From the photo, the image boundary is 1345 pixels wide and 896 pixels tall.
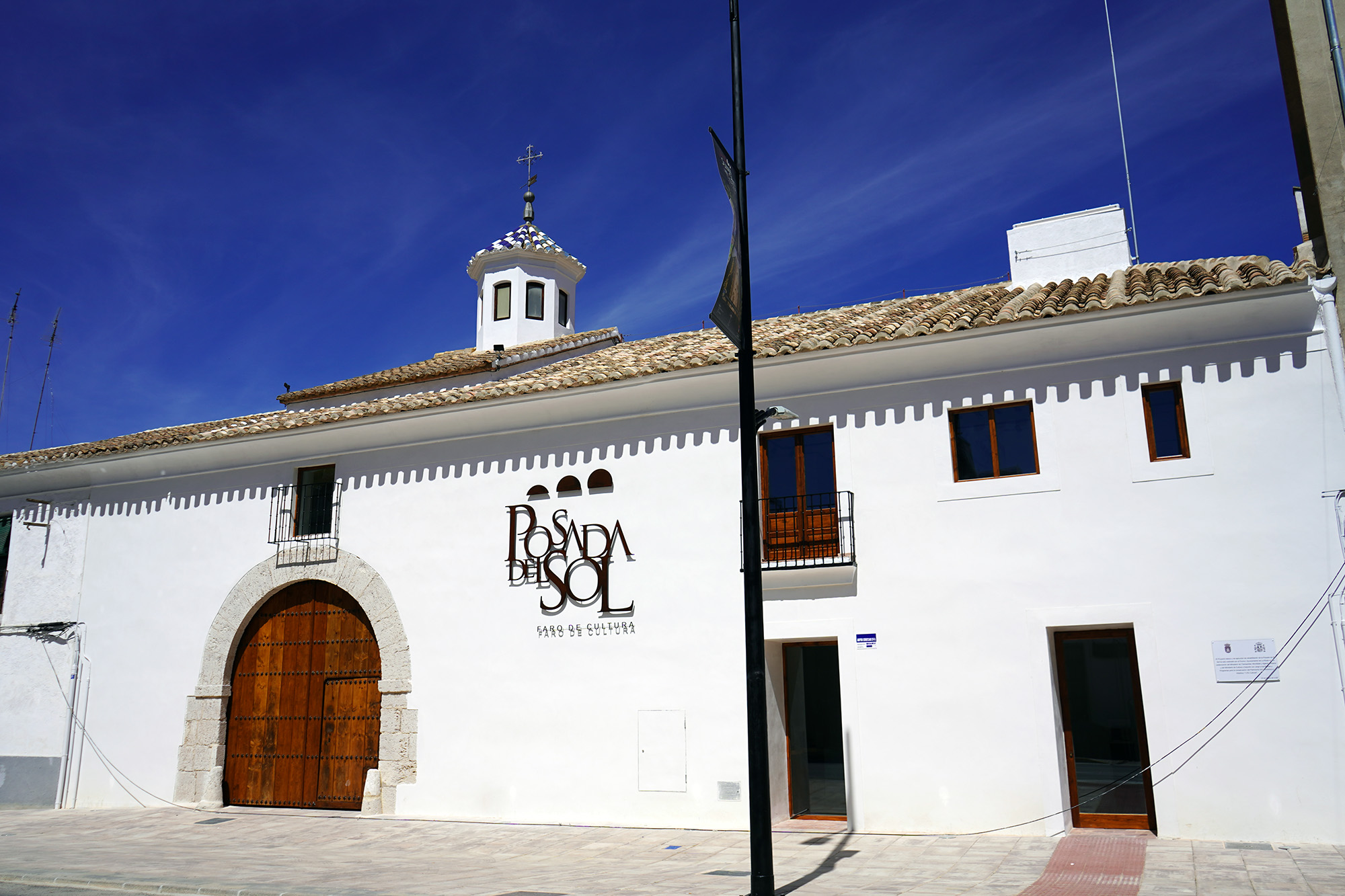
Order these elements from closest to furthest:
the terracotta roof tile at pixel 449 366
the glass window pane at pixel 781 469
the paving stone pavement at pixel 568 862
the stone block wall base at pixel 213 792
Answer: the paving stone pavement at pixel 568 862 → the glass window pane at pixel 781 469 → the stone block wall base at pixel 213 792 → the terracotta roof tile at pixel 449 366

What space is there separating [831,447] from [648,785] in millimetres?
4309

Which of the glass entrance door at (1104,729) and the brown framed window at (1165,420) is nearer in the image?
the glass entrance door at (1104,729)

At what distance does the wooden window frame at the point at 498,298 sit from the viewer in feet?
77.9

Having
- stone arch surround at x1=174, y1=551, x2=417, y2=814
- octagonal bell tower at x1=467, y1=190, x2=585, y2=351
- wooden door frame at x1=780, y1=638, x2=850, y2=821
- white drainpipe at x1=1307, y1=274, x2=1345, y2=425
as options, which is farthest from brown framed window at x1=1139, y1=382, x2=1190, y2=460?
octagonal bell tower at x1=467, y1=190, x2=585, y2=351

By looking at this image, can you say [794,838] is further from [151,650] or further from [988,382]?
[151,650]

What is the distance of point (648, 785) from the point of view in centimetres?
1110

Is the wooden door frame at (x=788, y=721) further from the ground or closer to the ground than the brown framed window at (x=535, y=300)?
closer to the ground

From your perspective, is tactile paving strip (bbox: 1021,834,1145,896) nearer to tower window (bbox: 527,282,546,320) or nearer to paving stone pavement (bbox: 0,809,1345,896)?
paving stone pavement (bbox: 0,809,1345,896)

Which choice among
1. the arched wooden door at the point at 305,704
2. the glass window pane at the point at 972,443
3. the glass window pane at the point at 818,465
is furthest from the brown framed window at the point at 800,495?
the arched wooden door at the point at 305,704

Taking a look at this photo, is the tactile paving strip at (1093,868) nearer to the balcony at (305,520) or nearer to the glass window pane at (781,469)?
the glass window pane at (781,469)

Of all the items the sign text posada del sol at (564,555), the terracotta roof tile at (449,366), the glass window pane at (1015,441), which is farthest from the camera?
the terracotta roof tile at (449,366)

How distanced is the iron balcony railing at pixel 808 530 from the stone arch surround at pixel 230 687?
509 centimetres

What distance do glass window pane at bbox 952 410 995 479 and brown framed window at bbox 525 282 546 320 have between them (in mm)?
14969

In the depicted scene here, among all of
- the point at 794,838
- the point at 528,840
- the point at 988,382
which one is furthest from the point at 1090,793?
the point at 528,840
